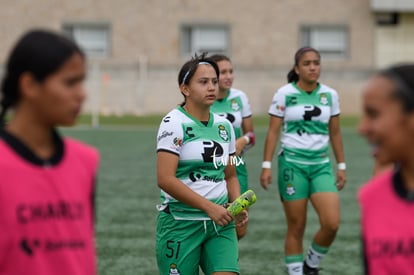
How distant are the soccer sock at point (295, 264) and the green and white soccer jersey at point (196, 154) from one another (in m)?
2.42

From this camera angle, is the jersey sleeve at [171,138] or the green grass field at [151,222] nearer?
the jersey sleeve at [171,138]

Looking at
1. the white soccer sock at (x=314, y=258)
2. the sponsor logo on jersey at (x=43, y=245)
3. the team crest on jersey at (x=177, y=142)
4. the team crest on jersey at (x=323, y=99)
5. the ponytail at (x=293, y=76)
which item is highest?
the sponsor logo on jersey at (x=43, y=245)

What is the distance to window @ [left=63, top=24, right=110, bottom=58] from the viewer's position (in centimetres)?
3894

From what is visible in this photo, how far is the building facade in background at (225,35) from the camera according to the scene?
123ft

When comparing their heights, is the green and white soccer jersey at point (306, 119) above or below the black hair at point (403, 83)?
below

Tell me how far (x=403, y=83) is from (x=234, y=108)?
605 centimetres

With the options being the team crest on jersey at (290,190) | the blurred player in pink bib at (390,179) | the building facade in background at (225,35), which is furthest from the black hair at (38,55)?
the building facade in background at (225,35)

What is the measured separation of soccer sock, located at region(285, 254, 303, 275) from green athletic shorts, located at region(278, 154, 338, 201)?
0.50 metres

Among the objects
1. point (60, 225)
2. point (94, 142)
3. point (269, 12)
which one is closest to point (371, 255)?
point (60, 225)

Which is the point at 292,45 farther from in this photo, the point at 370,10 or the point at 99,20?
the point at 99,20

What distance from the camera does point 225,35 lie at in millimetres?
38594

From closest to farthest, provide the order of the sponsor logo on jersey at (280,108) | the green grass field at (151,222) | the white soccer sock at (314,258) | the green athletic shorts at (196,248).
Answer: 1. the green athletic shorts at (196,248)
2. the sponsor logo on jersey at (280,108)
3. the white soccer sock at (314,258)
4. the green grass field at (151,222)

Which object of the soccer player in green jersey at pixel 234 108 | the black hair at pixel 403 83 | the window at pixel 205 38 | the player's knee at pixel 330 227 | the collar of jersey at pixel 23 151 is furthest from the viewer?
the window at pixel 205 38

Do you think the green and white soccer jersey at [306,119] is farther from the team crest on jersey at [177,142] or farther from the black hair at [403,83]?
the black hair at [403,83]
